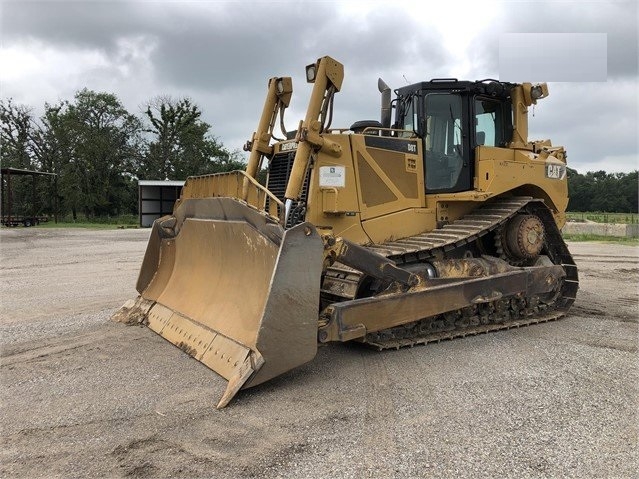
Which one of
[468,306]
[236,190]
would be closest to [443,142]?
[468,306]

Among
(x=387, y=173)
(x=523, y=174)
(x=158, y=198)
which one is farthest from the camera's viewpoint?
(x=158, y=198)

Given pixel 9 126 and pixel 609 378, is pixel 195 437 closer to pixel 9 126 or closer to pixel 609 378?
pixel 609 378

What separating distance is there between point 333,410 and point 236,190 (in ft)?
7.29

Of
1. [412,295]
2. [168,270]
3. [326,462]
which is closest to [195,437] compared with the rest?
[326,462]

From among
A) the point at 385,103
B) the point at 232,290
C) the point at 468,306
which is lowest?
the point at 468,306

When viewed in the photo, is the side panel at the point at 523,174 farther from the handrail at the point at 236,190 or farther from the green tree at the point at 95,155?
the green tree at the point at 95,155

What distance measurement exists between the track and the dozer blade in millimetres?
848

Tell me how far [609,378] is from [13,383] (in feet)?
16.2

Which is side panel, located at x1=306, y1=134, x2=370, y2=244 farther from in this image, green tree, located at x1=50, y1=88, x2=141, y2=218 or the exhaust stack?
green tree, located at x1=50, y1=88, x2=141, y2=218

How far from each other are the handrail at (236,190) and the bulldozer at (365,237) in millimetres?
25

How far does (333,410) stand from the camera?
354 cm

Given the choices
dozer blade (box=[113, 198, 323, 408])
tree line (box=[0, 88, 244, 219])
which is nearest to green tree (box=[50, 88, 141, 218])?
tree line (box=[0, 88, 244, 219])

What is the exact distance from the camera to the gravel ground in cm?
281

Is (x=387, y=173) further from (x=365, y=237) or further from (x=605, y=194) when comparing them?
(x=605, y=194)
